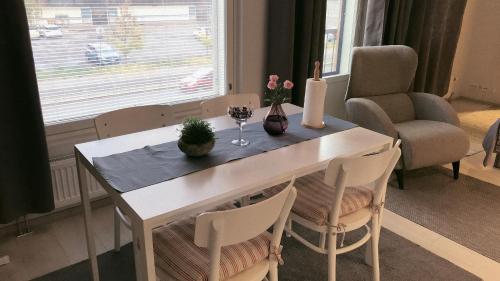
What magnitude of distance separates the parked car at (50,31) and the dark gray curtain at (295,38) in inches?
57.6

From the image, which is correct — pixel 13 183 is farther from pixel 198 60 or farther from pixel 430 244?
pixel 430 244

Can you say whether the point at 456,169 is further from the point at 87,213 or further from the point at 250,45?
the point at 87,213

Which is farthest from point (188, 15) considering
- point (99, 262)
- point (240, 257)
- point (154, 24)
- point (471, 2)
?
point (471, 2)

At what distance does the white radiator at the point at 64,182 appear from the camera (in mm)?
2354

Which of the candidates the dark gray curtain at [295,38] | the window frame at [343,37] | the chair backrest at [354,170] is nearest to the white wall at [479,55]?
the window frame at [343,37]

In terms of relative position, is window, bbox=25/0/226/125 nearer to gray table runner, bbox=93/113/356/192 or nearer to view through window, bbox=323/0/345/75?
gray table runner, bbox=93/113/356/192

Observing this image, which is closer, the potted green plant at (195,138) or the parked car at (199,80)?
the potted green plant at (195,138)

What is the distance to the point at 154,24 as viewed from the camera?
2584mm

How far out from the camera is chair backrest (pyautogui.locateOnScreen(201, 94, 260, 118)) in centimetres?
219

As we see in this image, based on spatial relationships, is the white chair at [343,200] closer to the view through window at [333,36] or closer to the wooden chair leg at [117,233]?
the wooden chair leg at [117,233]

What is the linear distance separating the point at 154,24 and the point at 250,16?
2.32ft

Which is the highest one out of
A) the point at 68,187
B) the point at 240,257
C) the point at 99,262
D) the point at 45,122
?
the point at 45,122

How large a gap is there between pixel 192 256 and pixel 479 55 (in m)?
5.37

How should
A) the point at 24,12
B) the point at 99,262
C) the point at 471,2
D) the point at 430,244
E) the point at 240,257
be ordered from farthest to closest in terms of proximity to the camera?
the point at 471,2 < the point at 430,244 < the point at 99,262 < the point at 24,12 < the point at 240,257
